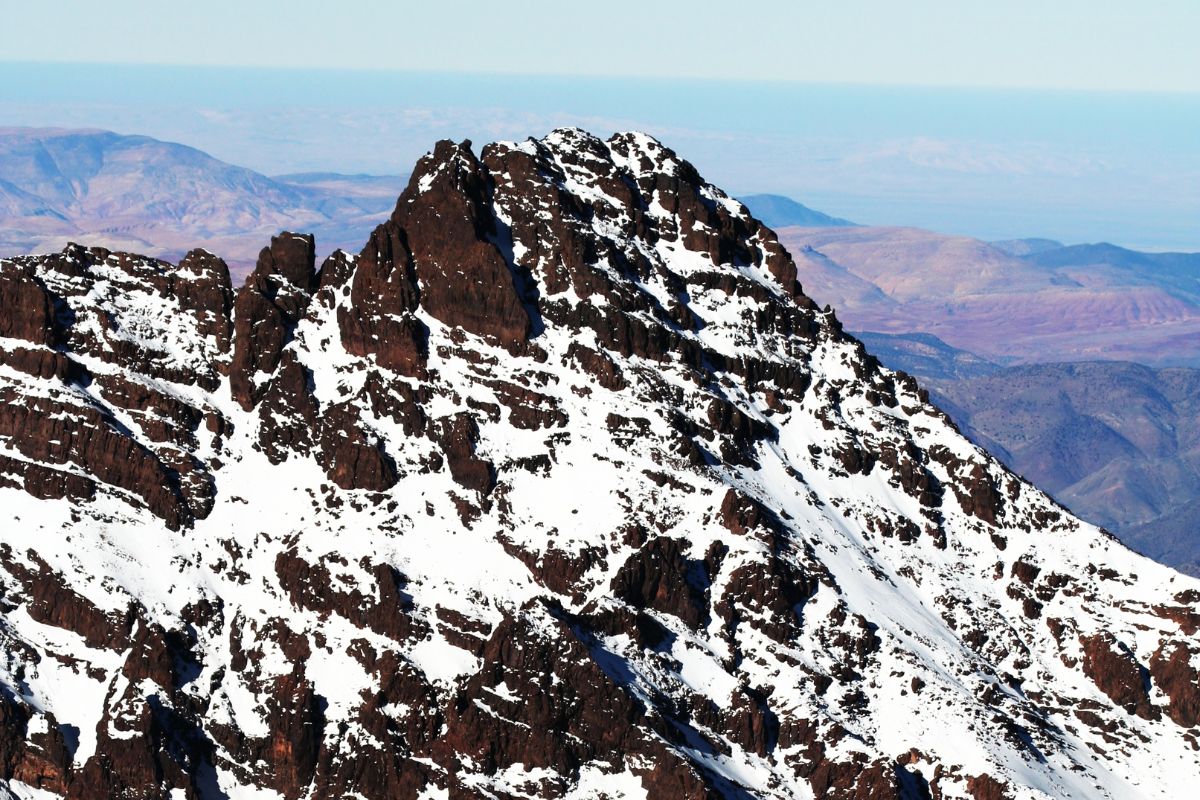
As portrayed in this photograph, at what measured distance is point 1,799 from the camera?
656 feet

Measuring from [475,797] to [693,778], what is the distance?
25.2m

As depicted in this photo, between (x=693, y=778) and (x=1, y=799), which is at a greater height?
(x=693, y=778)

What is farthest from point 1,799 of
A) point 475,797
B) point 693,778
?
point 693,778

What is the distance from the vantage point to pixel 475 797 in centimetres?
19875

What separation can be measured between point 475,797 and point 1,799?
2166 inches

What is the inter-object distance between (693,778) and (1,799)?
3155 inches

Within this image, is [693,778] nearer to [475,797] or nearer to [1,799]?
[475,797]

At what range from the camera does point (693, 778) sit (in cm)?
19762
